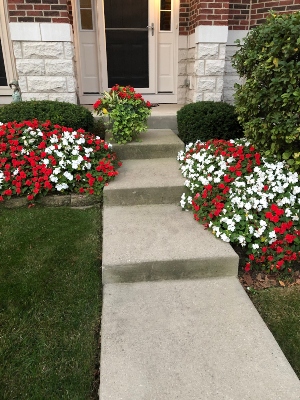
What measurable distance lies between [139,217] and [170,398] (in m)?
1.71

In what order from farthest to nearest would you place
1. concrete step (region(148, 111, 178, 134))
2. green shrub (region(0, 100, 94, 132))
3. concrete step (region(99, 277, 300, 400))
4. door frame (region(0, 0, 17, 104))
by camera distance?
door frame (region(0, 0, 17, 104)), concrete step (region(148, 111, 178, 134)), green shrub (region(0, 100, 94, 132)), concrete step (region(99, 277, 300, 400))

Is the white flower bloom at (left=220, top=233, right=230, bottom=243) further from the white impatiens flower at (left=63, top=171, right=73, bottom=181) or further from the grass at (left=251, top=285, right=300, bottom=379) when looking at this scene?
the white impatiens flower at (left=63, top=171, right=73, bottom=181)

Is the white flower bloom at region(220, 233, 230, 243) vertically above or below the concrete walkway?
above

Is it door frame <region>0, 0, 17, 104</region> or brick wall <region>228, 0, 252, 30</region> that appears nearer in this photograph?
brick wall <region>228, 0, 252, 30</region>

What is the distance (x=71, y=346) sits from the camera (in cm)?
198

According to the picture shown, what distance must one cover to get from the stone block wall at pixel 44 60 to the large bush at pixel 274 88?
2.55 meters

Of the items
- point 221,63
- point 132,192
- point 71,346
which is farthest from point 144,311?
point 221,63

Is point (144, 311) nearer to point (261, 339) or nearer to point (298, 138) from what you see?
point (261, 339)

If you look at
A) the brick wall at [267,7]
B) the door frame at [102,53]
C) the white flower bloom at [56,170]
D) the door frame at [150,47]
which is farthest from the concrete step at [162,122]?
the brick wall at [267,7]

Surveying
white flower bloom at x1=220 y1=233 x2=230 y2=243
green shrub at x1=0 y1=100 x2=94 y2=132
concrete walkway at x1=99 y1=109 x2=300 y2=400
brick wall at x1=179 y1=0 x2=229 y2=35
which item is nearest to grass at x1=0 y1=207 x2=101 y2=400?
concrete walkway at x1=99 y1=109 x2=300 y2=400

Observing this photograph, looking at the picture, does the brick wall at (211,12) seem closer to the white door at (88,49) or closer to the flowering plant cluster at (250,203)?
the white door at (88,49)

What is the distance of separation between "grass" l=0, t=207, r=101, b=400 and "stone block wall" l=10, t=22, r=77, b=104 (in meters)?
2.19

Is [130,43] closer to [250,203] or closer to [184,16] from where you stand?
[184,16]

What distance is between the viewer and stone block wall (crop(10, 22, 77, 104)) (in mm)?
4520
